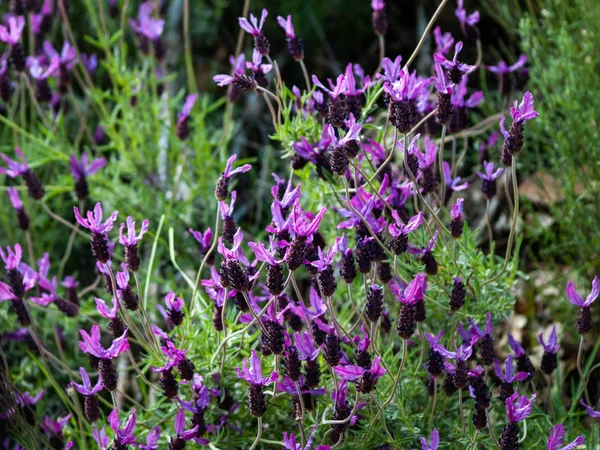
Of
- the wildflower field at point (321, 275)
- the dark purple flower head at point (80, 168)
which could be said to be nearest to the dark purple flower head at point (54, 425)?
the wildflower field at point (321, 275)

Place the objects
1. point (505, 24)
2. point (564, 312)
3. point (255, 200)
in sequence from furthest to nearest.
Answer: point (255, 200)
point (505, 24)
point (564, 312)

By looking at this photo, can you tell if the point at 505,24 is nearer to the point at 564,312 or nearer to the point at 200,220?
the point at 564,312

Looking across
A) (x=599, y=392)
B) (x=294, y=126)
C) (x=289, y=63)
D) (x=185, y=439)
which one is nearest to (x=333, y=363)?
(x=185, y=439)

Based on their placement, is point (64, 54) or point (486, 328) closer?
point (486, 328)

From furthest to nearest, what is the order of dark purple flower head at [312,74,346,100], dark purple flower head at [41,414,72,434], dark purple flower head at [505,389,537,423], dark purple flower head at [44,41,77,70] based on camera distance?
dark purple flower head at [44,41,77,70], dark purple flower head at [41,414,72,434], dark purple flower head at [312,74,346,100], dark purple flower head at [505,389,537,423]

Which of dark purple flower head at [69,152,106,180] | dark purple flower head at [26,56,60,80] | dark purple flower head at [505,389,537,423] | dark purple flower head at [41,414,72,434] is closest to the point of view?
dark purple flower head at [505,389,537,423]

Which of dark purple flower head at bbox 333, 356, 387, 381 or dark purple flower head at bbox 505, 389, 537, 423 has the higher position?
dark purple flower head at bbox 333, 356, 387, 381

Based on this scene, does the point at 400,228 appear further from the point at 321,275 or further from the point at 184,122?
the point at 184,122

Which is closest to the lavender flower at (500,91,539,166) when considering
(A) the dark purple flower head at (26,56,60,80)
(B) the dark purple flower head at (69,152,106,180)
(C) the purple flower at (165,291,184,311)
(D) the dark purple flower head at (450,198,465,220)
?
(D) the dark purple flower head at (450,198,465,220)

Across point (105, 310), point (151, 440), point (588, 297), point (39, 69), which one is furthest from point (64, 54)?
point (588, 297)

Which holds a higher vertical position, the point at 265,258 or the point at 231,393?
the point at 265,258

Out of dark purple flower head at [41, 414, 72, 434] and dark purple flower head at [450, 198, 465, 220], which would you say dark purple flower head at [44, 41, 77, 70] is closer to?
dark purple flower head at [41, 414, 72, 434]
